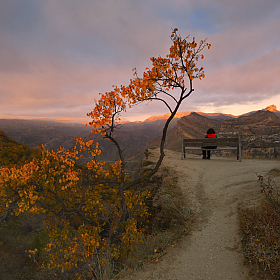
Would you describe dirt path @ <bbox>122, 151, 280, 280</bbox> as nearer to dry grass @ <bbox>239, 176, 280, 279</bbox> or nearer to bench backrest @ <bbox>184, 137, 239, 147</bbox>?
dry grass @ <bbox>239, 176, 280, 279</bbox>

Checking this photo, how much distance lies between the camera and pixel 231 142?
9.44 m

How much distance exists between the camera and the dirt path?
8.95 ft

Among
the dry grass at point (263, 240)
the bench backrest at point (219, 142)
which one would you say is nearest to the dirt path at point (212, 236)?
the dry grass at point (263, 240)

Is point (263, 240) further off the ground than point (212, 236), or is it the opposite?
point (263, 240)

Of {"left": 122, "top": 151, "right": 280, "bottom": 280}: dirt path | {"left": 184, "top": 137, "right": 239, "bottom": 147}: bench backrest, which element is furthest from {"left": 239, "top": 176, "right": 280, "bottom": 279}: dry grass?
{"left": 184, "top": 137, "right": 239, "bottom": 147}: bench backrest

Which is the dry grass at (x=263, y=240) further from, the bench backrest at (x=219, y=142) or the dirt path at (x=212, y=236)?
the bench backrest at (x=219, y=142)

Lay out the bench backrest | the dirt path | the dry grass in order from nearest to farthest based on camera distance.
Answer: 1. the dry grass
2. the dirt path
3. the bench backrest

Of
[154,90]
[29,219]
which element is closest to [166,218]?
[154,90]

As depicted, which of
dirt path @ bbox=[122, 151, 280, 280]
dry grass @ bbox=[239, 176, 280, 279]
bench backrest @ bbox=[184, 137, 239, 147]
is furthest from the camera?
bench backrest @ bbox=[184, 137, 239, 147]

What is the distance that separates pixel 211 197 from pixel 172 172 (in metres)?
2.57

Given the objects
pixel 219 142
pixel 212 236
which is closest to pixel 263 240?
pixel 212 236

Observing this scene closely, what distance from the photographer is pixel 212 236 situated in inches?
142

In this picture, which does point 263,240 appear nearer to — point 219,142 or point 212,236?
point 212,236

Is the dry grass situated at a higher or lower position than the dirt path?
higher
